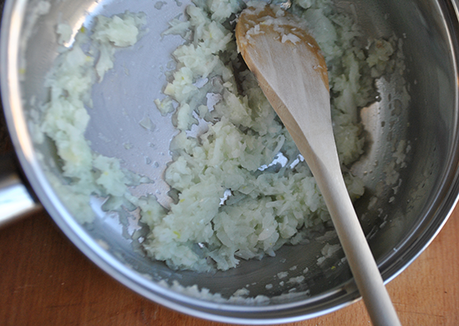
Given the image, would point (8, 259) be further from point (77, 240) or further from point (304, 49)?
point (304, 49)

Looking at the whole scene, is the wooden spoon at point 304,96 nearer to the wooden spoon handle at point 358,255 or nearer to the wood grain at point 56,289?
the wooden spoon handle at point 358,255

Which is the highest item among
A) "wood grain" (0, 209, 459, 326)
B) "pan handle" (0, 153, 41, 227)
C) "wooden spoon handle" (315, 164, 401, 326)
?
"pan handle" (0, 153, 41, 227)

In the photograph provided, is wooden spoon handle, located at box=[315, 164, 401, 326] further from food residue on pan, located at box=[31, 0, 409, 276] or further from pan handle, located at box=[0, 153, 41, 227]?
pan handle, located at box=[0, 153, 41, 227]

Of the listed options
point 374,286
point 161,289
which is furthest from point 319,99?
point 161,289

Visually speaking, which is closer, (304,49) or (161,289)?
(161,289)

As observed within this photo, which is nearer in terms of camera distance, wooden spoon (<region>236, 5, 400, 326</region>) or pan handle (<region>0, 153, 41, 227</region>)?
pan handle (<region>0, 153, 41, 227</region>)

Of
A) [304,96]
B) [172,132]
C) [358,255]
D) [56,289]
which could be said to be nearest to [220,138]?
[172,132]

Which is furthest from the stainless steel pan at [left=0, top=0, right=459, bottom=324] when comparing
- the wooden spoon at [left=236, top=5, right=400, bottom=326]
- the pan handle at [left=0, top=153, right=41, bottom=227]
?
the wooden spoon at [left=236, top=5, right=400, bottom=326]
